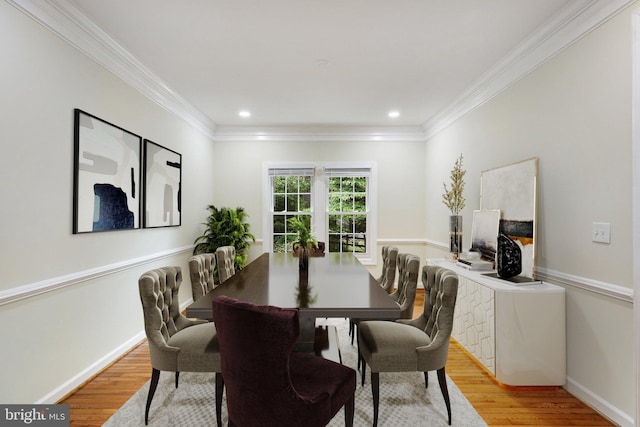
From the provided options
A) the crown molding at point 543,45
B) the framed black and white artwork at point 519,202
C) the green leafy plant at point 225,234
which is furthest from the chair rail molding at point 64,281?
the crown molding at point 543,45

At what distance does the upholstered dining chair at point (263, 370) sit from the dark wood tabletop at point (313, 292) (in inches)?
13.6

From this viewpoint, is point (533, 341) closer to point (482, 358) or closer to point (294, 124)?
point (482, 358)

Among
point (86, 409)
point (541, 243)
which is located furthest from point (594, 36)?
point (86, 409)

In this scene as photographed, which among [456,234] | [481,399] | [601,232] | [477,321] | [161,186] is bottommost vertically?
[481,399]

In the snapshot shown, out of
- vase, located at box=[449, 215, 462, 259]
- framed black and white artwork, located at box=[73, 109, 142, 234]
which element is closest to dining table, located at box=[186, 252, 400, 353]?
framed black and white artwork, located at box=[73, 109, 142, 234]

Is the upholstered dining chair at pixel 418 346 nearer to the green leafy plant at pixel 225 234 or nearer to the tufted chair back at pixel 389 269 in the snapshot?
the tufted chair back at pixel 389 269

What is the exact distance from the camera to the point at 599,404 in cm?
212

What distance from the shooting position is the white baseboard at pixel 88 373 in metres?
2.21

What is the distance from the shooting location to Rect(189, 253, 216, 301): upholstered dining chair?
8.29 ft

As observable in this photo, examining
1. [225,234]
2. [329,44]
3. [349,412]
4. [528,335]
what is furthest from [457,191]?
[225,234]

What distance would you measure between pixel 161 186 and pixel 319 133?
2718 millimetres

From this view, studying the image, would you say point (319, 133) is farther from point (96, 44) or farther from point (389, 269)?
point (96, 44)

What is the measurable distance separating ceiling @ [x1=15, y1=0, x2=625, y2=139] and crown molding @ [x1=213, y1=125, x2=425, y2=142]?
1.12m

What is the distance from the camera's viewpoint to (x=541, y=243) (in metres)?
2.66
